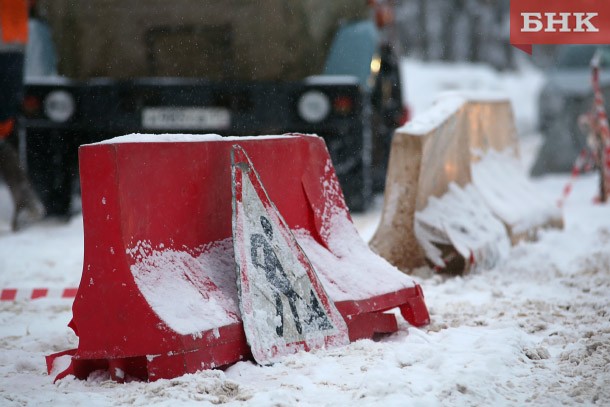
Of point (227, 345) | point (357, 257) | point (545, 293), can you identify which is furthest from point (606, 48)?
point (227, 345)

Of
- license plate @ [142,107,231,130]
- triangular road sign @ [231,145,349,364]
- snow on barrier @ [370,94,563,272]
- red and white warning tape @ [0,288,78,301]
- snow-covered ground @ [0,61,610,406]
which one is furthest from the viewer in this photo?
license plate @ [142,107,231,130]

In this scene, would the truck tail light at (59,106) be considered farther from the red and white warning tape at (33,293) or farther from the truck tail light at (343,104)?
the red and white warning tape at (33,293)

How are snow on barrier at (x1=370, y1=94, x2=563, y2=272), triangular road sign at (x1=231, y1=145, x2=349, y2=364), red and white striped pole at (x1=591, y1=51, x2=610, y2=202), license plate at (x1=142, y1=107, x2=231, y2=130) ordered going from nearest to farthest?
triangular road sign at (x1=231, y1=145, x2=349, y2=364) → snow on barrier at (x1=370, y1=94, x2=563, y2=272) → license plate at (x1=142, y1=107, x2=231, y2=130) → red and white striped pole at (x1=591, y1=51, x2=610, y2=202)

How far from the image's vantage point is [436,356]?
3898mm

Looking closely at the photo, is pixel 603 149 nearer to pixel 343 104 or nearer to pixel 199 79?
pixel 343 104

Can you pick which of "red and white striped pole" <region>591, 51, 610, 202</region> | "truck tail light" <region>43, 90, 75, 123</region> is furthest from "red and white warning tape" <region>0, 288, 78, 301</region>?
"red and white striped pole" <region>591, 51, 610, 202</region>

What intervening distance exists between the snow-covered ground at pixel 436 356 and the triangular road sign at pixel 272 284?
0.09 meters

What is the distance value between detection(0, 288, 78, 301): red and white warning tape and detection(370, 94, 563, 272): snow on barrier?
5.68 ft

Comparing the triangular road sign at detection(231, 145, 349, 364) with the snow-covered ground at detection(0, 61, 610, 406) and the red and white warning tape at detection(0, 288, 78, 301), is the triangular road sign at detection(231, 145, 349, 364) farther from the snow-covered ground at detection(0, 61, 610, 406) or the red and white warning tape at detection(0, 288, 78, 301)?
the red and white warning tape at detection(0, 288, 78, 301)

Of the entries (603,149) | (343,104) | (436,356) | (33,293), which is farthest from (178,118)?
(436,356)

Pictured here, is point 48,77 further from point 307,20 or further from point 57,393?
point 57,393

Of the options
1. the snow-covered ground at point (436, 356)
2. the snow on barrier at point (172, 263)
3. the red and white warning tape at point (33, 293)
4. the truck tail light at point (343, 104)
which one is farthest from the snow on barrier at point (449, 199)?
the red and white warning tape at point (33, 293)

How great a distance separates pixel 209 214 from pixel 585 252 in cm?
355

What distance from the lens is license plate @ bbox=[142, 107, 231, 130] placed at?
336 inches
